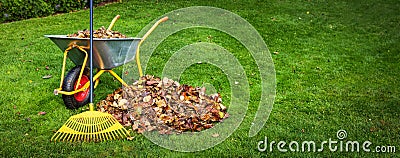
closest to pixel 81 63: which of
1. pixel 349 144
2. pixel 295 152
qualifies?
pixel 295 152

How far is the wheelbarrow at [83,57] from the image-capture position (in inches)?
138

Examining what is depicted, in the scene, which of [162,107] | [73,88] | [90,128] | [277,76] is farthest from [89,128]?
[277,76]

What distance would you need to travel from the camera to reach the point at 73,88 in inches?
145

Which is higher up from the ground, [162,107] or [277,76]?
[277,76]

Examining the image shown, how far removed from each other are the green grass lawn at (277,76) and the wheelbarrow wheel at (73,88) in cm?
10

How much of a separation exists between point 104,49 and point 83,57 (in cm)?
30

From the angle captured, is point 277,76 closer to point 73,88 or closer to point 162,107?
point 162,107

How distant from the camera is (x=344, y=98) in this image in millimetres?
4473

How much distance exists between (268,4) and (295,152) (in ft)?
21.3

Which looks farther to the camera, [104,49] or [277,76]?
[277,76]

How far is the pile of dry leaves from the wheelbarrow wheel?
0.17 meters

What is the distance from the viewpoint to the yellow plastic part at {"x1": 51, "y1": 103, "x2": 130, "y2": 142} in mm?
3277

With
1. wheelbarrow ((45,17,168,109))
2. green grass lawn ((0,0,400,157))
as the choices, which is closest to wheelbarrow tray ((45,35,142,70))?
wheelbarrow ((45,17,168,109))

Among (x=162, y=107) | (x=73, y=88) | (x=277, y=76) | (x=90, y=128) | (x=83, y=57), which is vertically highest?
(x=83, y=57)
